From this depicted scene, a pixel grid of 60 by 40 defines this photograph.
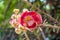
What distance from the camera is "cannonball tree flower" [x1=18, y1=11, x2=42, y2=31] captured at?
42 centimetres

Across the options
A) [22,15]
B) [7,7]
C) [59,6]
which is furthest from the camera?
[59,6]

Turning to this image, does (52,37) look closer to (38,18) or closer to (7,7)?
(7,7)

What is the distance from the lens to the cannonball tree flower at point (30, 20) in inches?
16.6

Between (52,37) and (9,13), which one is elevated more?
(9,13)

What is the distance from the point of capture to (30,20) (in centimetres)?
43

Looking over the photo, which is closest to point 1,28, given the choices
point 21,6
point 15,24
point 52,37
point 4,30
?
point 4,30

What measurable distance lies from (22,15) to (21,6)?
15.1 inches

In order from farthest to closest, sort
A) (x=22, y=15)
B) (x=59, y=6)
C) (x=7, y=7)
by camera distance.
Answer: (x=59, y=6), (x=7, y=7), (x=22, y=15)

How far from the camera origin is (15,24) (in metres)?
0.44

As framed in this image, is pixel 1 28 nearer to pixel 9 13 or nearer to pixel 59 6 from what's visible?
pixel 9 13

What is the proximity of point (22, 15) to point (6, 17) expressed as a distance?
0.32 metres

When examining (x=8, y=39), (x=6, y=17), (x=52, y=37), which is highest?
(x=6, y=17)

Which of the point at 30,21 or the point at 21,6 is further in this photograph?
the point at 21,6

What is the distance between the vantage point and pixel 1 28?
729 mm
